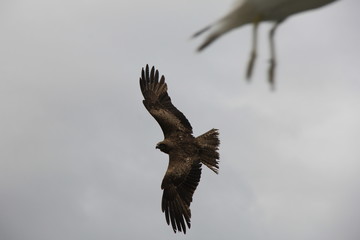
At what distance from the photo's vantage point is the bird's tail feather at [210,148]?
24.3m

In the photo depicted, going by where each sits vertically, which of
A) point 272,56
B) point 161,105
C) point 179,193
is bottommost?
point 272,56

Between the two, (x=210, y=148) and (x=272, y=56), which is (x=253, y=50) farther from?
(x=210, y=148)

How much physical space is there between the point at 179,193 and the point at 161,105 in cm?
448

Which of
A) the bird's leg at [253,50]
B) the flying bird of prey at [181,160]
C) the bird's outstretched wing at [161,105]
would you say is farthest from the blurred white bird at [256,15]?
the bird's outstretched wing at [161,105]

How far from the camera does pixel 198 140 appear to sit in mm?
25016

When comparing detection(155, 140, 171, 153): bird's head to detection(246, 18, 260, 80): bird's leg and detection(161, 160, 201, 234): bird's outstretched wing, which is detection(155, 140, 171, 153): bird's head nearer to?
detection(161, 160, 201, 234): bird's outstretched wing

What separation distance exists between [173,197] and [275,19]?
2020 cm

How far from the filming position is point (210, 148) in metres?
24.8

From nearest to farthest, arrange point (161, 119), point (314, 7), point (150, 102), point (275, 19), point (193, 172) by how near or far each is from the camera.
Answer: point (314, 7) < point (275, 19) < point (193, 172) < point (161, 119) < point (150, 102)

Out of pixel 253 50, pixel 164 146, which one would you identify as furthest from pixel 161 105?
pixel 253 50

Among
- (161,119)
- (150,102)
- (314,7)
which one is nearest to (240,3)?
(314,7)

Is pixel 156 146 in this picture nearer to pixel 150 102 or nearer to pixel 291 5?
pixel 150 102

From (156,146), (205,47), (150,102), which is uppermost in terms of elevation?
(150,102)

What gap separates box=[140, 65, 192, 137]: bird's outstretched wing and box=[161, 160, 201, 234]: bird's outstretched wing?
185 centimetres
